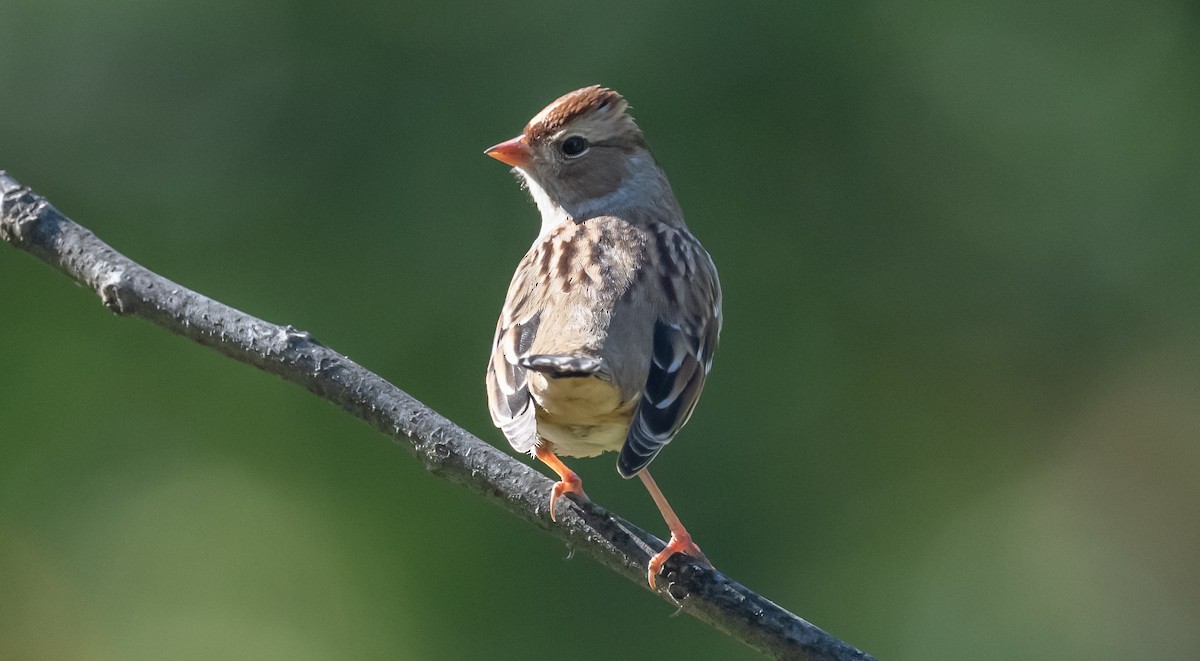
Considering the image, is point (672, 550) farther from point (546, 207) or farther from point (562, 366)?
point (546, 207)

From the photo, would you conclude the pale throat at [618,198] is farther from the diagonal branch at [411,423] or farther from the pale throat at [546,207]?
the diagonal branch at [411,423]

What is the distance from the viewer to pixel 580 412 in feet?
12.8

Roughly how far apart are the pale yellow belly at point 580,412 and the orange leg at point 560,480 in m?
0.06

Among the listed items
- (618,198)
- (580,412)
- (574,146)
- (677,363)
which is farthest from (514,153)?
(580,412)

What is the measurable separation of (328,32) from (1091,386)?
17.2ft

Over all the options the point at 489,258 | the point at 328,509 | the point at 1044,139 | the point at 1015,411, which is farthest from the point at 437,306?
the point at 1044,139

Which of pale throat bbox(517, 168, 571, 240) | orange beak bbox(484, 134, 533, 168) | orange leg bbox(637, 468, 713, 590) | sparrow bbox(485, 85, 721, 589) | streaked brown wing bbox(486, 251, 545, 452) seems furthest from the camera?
pale throat bbox(517, 168, 571, 240)

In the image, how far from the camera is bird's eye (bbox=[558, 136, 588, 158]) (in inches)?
214

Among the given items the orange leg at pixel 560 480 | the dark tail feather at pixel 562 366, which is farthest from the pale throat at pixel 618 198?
the dark tail feather at pixel 562 366

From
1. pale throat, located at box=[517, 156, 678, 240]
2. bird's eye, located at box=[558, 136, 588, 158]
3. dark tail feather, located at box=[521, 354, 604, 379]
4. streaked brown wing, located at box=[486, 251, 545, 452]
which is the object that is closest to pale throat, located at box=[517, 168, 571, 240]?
pale throat, located at box=[517, 156, 678, 240]

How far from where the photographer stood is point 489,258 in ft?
24.7

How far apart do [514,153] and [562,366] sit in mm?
1871

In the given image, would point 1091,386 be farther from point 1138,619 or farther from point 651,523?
point 651,523

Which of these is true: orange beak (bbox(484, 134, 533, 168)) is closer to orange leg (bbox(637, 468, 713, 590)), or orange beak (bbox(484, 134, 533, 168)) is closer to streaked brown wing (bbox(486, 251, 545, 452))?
streaked brown wing (bbox(486, 251, 545, 452))
